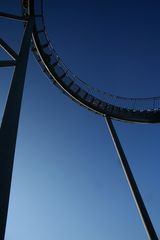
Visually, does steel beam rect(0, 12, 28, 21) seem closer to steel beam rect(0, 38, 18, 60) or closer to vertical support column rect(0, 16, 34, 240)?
steel beam rect(0, 38, 18, 60)

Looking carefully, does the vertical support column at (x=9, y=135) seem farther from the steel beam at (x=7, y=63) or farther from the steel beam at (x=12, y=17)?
the steel beam at (x=12, y=17)

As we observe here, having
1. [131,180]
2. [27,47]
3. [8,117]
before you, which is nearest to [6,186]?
[8,117]

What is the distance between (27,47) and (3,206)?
4.37 metres

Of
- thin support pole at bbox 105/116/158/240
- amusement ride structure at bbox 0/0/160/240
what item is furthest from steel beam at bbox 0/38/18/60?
thin support pole at bbox 105/116/158/240

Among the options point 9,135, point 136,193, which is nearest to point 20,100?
point 9,135

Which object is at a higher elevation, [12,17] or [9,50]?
[12,17]

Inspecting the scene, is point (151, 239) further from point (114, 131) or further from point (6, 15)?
point (6, 15)

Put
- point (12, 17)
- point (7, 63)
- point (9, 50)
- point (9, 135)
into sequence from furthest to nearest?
point (12, 17) → point (9, 50) → point (7, 63) → point (9, 135)

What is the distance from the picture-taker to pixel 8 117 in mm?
4633

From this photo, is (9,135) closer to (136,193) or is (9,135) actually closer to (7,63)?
(7,63)

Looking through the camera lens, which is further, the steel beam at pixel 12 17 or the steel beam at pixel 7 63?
the steel beam at pixel 12 17

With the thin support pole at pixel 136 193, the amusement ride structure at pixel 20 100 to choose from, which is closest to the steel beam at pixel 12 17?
the amusement ride structure at pixel 20 100

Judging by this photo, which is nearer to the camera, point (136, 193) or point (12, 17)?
point (12, 17)

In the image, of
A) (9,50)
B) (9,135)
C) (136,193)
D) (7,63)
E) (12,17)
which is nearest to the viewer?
(9,135)
